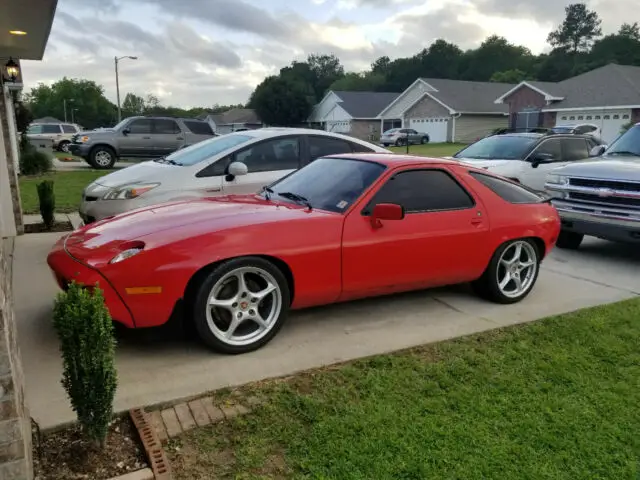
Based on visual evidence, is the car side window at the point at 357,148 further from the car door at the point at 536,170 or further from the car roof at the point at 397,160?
the car door at the point at 536,170

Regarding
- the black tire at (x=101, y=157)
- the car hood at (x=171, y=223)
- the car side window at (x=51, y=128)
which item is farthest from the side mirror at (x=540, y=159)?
the car side window at (x=51, y=128)

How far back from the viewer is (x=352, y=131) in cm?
5778

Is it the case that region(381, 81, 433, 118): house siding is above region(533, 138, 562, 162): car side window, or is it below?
above

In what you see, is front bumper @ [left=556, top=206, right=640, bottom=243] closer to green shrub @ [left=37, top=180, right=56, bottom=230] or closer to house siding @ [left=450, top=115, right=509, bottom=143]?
green shrub @ [left=37, top=180, right=56, bottom=230]

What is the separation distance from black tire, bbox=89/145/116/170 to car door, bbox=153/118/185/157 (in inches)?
54.1

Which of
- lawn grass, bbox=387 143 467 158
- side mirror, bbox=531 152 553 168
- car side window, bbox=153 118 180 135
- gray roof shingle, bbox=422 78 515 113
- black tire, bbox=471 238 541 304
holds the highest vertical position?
gray roof shingle, bbox=422 78 515 113

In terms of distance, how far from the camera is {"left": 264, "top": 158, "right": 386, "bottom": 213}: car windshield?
4500 millimetres

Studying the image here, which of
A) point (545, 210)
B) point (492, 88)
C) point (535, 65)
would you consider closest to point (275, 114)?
point (492, 88)

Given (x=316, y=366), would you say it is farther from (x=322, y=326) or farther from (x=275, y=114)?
(x=275, y=114)

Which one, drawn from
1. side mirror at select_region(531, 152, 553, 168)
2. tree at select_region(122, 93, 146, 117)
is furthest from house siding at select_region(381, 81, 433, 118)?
tree at select_region(122, 93, 146, 117)

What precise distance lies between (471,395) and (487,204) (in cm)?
216

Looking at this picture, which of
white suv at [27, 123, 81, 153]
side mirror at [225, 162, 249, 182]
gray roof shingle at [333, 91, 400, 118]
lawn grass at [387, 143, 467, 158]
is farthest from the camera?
gray roof shingle at [333, 91, 400, 118]

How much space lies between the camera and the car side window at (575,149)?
1014 centimetres

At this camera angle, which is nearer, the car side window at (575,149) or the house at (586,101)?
the car side window at (575,149)
